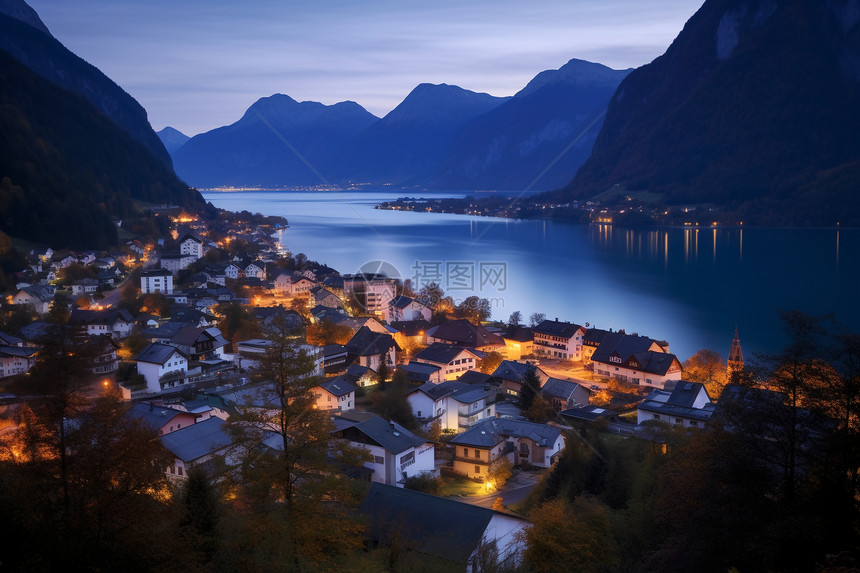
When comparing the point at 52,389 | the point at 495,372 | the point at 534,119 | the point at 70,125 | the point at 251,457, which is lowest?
the point at 495,372

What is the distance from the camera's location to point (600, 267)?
2616cm

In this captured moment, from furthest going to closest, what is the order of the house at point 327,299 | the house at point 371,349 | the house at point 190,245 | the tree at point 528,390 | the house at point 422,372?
the house at point 190,245 → the house at point 327,299 → the house at point 371,349 → the house at point 422,372 → the tree at point 528,390

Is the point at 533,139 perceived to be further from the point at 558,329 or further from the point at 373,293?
the point at 558,329

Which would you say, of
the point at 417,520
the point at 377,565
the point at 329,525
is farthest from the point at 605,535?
the point at 329,525

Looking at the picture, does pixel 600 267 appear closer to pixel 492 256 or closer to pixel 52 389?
pixel 492 256

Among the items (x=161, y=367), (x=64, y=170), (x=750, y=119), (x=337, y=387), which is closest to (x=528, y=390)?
(x=337, y=387)

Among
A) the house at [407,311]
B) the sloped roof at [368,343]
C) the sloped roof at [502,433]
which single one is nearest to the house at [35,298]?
the sloped roof at [368,343]

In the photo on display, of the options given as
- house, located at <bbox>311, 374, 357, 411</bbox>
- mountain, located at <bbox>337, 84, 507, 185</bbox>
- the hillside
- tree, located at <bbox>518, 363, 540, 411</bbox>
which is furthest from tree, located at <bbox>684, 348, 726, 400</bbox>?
mountain, located at <bbox>337, 84, 507, 185</bbox>

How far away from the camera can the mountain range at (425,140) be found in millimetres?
100000

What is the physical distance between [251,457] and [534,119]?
106m

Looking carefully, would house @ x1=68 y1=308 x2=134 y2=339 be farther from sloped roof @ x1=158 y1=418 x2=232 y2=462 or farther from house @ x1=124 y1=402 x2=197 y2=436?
sloped roof @ x1=158 y1=418 x2=232 y2=462

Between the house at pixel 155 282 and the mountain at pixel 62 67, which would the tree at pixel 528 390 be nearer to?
the house at pixel 155 282

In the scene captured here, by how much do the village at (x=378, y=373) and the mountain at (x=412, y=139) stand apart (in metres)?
102

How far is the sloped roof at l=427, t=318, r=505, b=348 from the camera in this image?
11852mm
